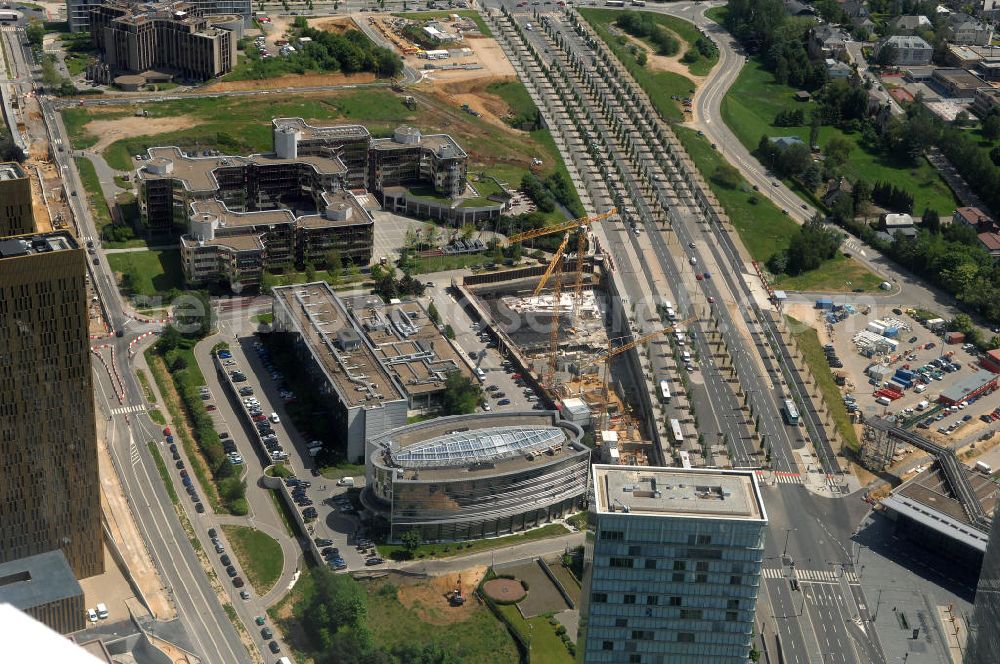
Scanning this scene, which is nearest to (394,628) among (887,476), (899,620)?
(899,620)

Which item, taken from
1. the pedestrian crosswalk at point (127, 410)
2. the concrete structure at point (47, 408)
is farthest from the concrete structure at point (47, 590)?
the pedestrian crosswalk at point (127, 410)

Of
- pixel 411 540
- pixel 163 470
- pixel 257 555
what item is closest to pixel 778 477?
pixel 411 540

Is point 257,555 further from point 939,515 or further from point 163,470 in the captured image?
point 939,515

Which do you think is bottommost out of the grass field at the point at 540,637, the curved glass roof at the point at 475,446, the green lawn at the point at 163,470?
the green lawn at the point at 163,470

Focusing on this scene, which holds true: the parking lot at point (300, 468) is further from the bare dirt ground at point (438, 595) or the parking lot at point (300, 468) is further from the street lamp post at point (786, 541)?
the street lamp post at point (786, 541)

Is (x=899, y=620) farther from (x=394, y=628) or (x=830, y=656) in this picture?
(x=394, y=628)
